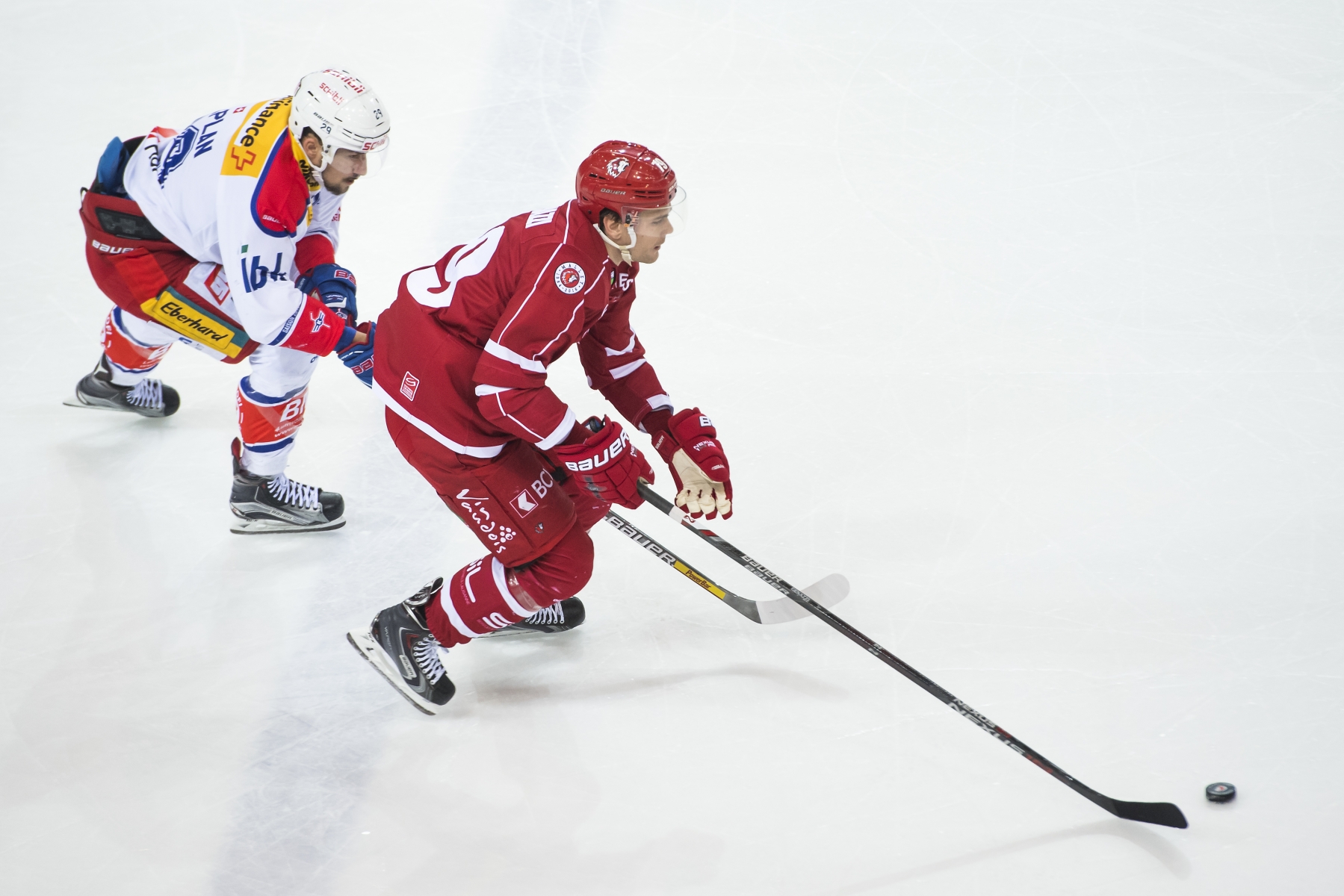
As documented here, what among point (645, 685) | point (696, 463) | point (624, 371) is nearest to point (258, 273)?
point (624, 371)

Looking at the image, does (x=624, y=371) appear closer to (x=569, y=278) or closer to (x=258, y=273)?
(x=569, y=278)

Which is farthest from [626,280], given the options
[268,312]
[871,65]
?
[871,65]

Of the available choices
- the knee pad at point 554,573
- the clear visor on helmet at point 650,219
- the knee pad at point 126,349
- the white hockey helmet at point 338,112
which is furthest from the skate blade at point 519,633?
the knee pad at point 126,349

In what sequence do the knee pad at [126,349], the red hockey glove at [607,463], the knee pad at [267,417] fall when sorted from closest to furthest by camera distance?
the red hockey glove at [607,463]
the knee pad at [267,417]
the knee pad at [126,349]

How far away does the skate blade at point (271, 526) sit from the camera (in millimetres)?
3162

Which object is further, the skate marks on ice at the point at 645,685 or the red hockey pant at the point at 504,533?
the skate marks on ice at the point at 645,685

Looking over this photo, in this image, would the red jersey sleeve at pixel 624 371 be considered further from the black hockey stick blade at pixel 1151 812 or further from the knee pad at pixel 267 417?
the black hockey stick blade at pixel 1151 812

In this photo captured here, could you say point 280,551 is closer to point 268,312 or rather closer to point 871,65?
point 268,312

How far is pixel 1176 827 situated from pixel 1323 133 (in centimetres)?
316

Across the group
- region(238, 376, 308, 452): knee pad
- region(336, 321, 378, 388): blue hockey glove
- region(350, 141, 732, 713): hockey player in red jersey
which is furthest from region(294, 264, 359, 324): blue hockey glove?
region(350, 141, 732, 713): hockey player in red jersey

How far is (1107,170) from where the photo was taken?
4.24 m

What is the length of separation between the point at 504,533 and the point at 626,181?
770mm

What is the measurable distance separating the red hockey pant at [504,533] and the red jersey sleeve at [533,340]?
22 centimetres

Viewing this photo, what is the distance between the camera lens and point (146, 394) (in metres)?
3.54
